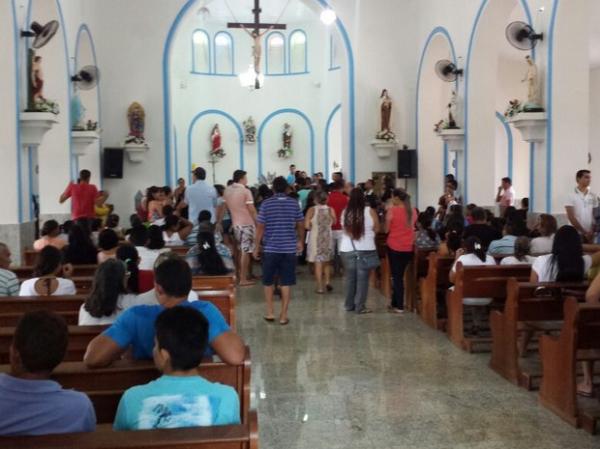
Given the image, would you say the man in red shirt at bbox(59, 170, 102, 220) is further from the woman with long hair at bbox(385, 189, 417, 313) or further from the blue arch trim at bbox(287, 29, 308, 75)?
the blue arch trim at bbox(287, 29, 308, 75)

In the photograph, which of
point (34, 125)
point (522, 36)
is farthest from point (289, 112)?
point (34, 125)

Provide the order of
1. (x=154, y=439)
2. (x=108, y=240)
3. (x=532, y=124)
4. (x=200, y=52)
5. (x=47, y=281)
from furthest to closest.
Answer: (x=200, y=52) → (x=532, y=124) → (x=108, y=240) → (x=47, y=281) → (x=154, y=439)

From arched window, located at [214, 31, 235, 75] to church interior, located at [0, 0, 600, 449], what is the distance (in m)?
0.85

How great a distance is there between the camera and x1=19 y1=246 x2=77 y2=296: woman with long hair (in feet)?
18.6

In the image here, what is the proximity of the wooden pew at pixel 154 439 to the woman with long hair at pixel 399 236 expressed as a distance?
6603 millimetres

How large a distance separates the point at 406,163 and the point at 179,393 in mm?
14415

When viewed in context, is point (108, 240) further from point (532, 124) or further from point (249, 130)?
point (249, 130)

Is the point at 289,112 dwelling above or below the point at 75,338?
above

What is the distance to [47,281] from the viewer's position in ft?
18.6

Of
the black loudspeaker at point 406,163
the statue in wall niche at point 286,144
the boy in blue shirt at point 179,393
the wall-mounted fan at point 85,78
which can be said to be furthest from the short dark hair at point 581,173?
the statue in wall niche at point 286,144

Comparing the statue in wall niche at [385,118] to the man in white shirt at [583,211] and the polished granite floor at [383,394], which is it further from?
the polished granite floor at [383,394]

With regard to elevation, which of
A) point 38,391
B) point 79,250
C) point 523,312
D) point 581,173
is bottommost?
point 523,312

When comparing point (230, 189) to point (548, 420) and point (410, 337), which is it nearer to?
point (410, 337)

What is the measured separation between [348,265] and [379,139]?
7.92 metres
